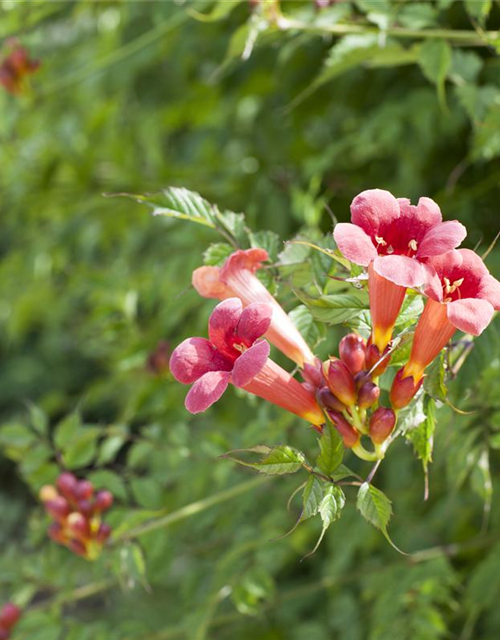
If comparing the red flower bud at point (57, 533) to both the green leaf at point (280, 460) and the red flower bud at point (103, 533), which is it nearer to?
the red flower bud at point (103, 533)

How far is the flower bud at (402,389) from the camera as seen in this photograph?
1.28 metres

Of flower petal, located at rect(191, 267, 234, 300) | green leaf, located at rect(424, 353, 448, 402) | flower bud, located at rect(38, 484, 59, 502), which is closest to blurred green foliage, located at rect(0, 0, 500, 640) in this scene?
flower bud, located at rect(38, 484, 59, 502)

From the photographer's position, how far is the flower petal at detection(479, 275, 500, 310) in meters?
1.17

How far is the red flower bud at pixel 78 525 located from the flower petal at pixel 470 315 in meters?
1.40

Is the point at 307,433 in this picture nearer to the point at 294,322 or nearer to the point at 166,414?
the point at 166,414

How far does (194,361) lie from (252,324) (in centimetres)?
10

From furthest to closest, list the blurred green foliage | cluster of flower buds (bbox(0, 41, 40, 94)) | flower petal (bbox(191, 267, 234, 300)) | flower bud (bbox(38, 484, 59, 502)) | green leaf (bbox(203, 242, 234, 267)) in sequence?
cluster of flower buds (bbox(0, 41, 40, 94)), flower bud (bbox(38, 484, 59, 502)), the blurred green foliage, green leaf (bbox(203, 242, 234, 267)), flower petal (bbox(191, 267, 234, 300))

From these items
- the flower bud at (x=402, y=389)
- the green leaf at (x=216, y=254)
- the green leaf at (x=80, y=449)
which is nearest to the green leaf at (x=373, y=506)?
the flower bud at (x=402, y=389)

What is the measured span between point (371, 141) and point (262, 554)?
1476mm

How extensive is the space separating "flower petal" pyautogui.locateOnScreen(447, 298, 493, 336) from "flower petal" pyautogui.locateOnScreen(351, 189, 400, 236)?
173mm

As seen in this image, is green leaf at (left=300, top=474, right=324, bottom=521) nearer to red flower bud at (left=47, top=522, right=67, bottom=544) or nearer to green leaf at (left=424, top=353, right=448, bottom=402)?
green leaf at (left=424, top=353, right=448, bottom=402)

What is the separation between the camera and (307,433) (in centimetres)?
251

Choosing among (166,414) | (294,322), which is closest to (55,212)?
(166,414)

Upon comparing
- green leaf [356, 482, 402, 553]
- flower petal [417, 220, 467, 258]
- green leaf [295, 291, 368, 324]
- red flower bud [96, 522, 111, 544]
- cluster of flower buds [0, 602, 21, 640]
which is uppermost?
flower petal [417, 220, 467, 258]
